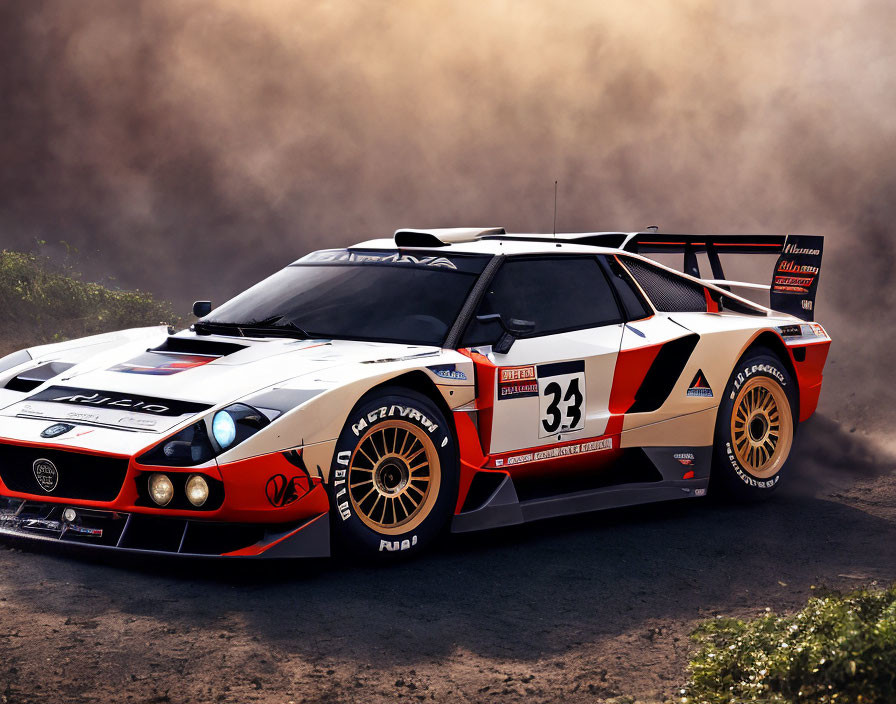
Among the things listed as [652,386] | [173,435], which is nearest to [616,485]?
[652,386]

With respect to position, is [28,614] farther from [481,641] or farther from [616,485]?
[616,485]

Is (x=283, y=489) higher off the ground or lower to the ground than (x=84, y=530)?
higher

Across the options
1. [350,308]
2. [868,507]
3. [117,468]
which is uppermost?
[350,308]

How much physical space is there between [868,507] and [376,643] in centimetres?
366

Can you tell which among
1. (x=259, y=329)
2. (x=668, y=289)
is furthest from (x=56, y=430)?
(x=668, y=289)

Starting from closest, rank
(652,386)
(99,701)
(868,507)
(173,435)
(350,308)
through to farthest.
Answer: (99,701) → (173,435) → (350,308) → (652,386) → (868,507)

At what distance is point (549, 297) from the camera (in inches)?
226

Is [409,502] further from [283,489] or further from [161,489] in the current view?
[161,489]

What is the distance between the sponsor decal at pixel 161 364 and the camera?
4938 mm

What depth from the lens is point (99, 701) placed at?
3.25 metres

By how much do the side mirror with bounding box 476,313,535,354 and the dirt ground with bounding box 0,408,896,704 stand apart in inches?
35.6

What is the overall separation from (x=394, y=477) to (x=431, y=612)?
0.74 metres

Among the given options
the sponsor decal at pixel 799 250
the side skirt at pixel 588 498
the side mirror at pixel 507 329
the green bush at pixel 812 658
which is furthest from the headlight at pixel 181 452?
the sponsor decal at pixel 799 250

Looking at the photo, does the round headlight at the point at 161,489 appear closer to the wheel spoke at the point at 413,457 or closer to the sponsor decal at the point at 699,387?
the wheel spoke at the point at 413,457
